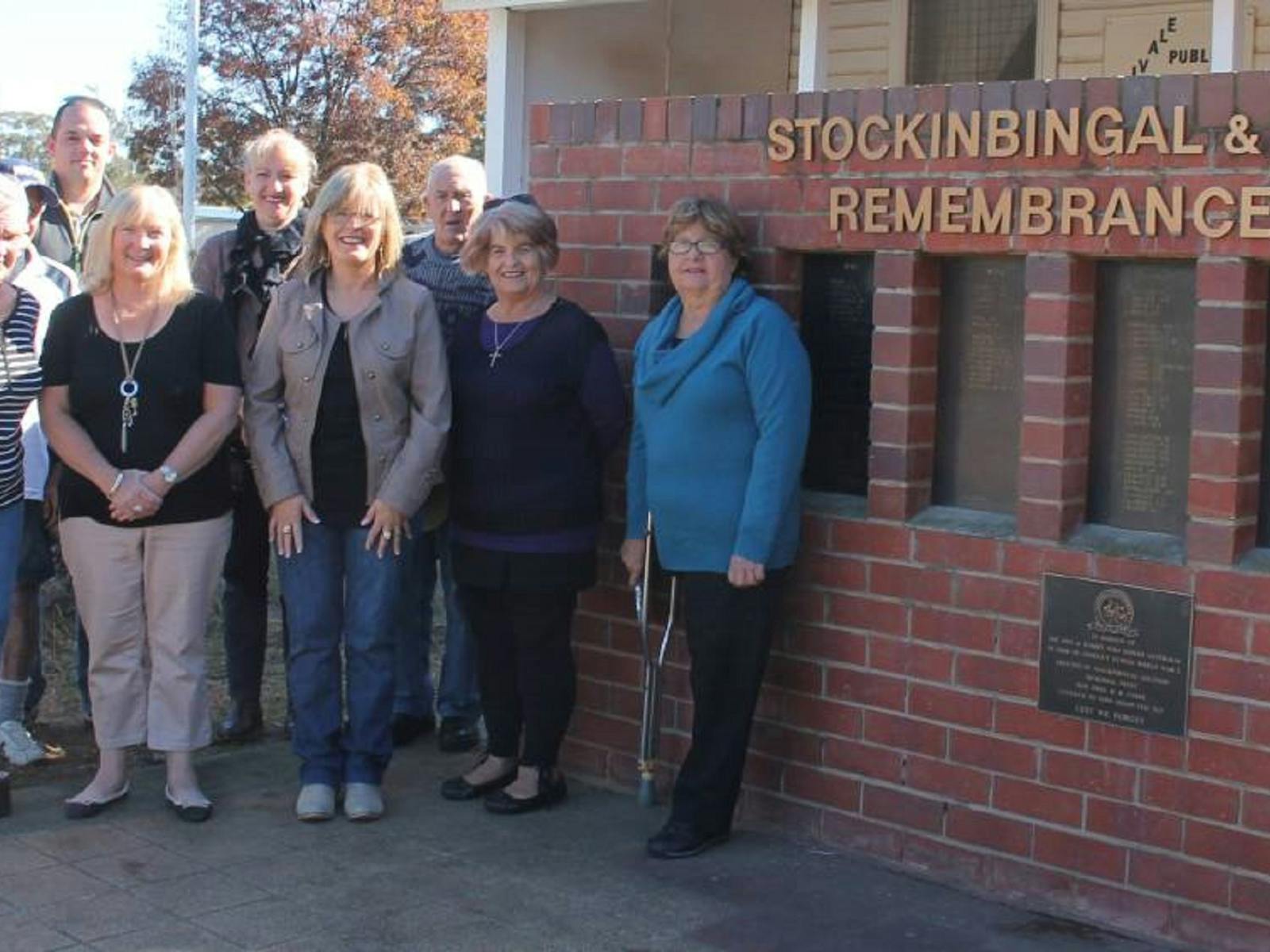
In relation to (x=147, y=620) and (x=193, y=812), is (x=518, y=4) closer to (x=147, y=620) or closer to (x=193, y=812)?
(x=147, y=620)

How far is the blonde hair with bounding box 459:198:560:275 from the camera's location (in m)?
5.62

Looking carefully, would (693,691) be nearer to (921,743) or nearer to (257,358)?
(921,743)

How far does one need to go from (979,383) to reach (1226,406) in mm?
813

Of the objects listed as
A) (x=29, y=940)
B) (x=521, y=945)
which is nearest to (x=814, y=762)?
(x=521, y=945)

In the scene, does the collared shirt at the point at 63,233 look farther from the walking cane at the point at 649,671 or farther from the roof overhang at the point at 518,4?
the roof overhang at the point at 518,4

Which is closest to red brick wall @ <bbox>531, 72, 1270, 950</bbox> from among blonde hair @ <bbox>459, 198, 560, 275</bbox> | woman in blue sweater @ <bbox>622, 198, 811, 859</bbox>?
woman in blue sweater @ <bbox>622, 198, 811, 859</bbox>

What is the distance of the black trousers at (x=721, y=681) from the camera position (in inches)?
209

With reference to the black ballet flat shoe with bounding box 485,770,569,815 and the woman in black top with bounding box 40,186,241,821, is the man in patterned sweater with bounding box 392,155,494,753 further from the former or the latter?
the woman in black top with bounding box 40,186,241,821

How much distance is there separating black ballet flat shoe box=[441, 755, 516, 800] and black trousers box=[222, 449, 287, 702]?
0.98 meters

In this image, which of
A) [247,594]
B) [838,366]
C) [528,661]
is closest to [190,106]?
[247,594]

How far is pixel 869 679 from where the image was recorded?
17.7 ft

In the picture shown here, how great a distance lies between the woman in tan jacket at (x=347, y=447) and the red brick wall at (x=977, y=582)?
0.68 metres

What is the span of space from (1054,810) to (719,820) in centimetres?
96

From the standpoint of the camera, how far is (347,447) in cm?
569
